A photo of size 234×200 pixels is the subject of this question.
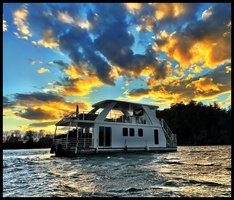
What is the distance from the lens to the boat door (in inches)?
810

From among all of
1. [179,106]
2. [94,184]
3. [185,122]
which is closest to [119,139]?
[94,184]

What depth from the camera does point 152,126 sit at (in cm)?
2388

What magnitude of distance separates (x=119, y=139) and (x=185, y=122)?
55.5 meters

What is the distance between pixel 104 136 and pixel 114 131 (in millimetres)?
1054

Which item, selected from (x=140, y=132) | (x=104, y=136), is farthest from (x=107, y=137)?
(x=140, y=132)

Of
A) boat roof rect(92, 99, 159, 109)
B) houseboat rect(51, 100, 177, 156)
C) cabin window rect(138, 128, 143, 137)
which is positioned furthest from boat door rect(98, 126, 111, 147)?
cabin window rect(138, 128, 143, 137)

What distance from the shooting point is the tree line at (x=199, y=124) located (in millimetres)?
69500

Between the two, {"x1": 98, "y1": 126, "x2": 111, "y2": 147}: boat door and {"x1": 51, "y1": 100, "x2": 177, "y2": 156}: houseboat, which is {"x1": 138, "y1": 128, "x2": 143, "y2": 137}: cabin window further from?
{"x1": 98, "y1": 126, "x2": 111, "y2": 147}: boat door

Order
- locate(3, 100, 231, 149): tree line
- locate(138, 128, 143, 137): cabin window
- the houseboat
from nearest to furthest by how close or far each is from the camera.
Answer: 1. the houseboat
2. locate(138, 128, 143, 137): cabin window
3. locate(3, 100, 231, 149): tree line

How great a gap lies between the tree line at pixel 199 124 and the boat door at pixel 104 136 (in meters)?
55.2

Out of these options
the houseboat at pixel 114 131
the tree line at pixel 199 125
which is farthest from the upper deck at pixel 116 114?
the tree line at pixel 199 125

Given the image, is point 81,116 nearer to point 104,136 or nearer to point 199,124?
point 104,136

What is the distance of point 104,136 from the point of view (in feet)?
68.0

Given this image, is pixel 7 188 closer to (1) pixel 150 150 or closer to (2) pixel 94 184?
(2) pixel 94 184
